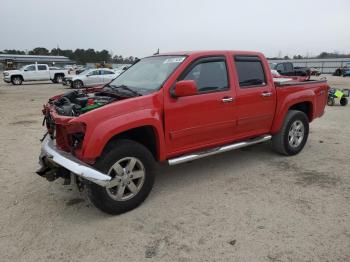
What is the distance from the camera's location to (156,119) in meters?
4.03

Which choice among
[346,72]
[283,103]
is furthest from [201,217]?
[346,72]

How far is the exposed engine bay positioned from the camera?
398 cm

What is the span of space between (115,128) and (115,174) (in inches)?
22.0

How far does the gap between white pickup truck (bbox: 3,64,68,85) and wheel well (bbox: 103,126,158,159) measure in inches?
Result: 1119

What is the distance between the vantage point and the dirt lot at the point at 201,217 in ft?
10.5

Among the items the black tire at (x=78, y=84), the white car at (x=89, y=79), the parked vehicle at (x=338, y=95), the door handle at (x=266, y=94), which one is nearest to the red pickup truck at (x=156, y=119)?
the door handle at (x=266, y=94)

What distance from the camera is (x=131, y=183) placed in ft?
13.1

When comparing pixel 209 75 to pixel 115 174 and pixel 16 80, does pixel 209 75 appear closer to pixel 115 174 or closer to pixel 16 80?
pixel 115 174

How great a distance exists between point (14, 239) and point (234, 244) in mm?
2251

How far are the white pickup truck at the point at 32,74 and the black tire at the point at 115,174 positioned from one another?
28753mm

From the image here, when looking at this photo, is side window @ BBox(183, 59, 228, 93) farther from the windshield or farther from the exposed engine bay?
the exposed engine bay

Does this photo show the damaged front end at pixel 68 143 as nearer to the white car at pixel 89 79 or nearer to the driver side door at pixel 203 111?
the driver side door at pixel 203 111

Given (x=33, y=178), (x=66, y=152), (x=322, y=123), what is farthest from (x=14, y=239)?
(x=322, y=123)

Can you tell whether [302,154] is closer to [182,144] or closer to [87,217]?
[182,144]
